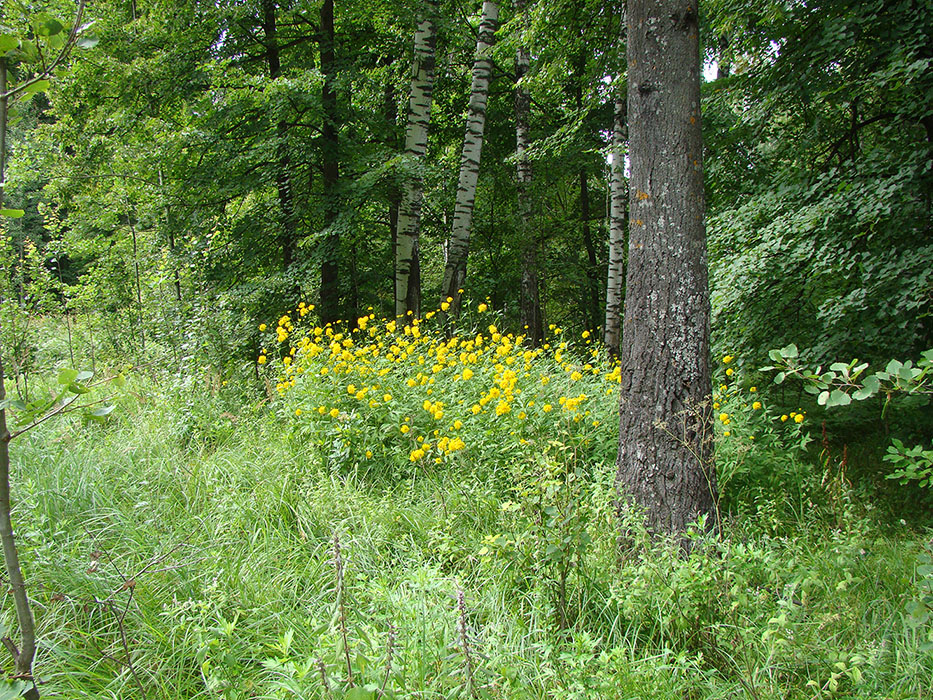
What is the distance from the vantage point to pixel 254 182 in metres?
7.48

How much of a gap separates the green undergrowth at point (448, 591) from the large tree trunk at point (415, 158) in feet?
14.6

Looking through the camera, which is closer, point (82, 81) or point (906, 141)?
point (906, 141)

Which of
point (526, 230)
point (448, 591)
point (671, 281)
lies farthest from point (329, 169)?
point (448, 591)

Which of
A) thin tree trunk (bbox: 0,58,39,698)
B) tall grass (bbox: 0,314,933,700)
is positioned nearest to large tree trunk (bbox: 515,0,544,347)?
tall grass (bbox: 0,314,933,700)

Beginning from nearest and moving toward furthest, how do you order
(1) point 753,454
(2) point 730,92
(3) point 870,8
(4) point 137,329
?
(1) point 753,454 < (3) point 870,8 < (2) point 730,92 < (4) point 137,329

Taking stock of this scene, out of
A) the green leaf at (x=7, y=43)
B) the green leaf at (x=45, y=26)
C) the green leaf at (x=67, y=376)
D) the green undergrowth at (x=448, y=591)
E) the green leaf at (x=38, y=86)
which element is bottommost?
the green undergrowth at (x=448, y=591)

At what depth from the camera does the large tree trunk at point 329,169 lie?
7.43m

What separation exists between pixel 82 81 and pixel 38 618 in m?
7.23

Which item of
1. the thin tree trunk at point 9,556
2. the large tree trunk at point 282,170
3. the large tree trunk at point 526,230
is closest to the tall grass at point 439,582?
the thin tree trunk at point 9,556

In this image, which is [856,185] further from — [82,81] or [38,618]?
[82,81]

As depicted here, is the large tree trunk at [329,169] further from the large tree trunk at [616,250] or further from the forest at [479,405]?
the large tree trunk at [616,250]

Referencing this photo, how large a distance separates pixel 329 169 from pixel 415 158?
166 cm

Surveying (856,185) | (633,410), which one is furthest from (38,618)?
(856,185)

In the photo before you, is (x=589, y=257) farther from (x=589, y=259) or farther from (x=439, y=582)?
(x=439, y=582)
